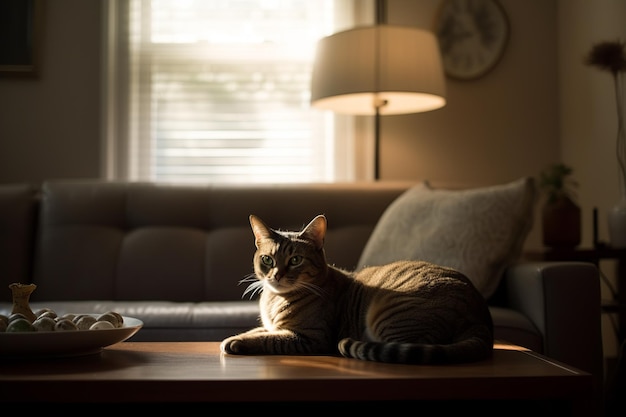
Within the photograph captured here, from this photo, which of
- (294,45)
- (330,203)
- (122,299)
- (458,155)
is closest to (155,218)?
(122,299)

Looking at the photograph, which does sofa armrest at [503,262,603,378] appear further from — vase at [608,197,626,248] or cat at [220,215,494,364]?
vase at [608,197,626,248]

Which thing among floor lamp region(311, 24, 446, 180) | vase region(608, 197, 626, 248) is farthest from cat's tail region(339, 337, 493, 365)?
floor lamp region(311, 24, 446, 180)

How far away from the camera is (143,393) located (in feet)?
3.77

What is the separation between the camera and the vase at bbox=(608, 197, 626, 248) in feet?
8.14

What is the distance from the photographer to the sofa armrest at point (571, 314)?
1.85m

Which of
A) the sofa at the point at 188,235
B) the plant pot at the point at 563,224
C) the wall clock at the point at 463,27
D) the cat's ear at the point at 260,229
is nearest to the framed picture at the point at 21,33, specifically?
the sofa at the point at 188,235

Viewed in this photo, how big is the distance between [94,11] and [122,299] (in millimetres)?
1573

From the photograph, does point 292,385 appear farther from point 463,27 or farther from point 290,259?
point 463,27

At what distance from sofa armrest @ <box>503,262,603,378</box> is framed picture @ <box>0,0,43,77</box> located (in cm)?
262

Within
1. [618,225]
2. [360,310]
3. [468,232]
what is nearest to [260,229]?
[360,310]

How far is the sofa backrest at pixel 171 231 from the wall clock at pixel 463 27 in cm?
92

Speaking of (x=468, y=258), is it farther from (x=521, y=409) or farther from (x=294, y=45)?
(x=294, y=45)

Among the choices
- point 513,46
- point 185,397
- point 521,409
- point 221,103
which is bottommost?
point 521,409

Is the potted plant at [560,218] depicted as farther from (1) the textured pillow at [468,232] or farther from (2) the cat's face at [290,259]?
(2) the cat's face at [290,259]
